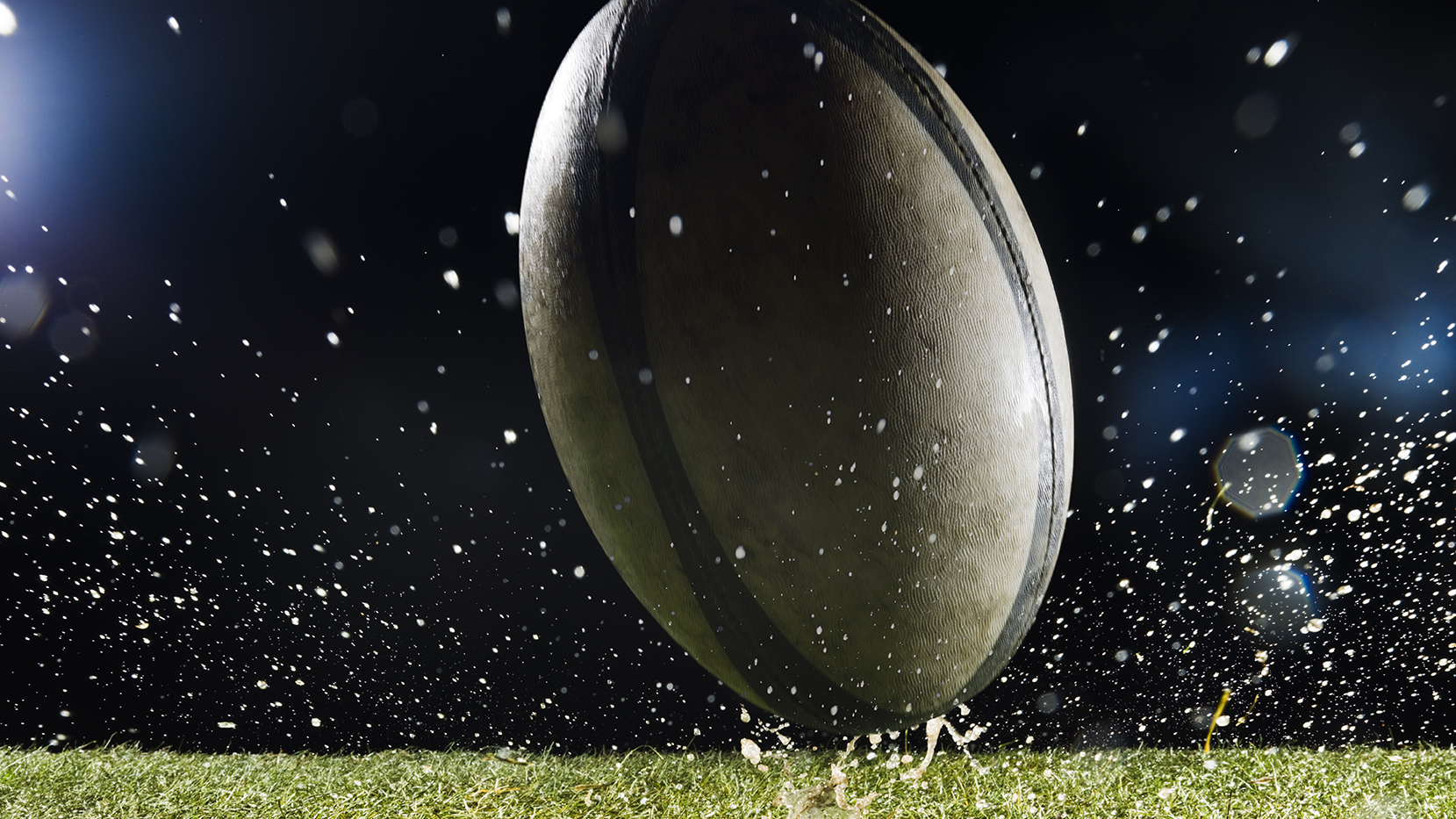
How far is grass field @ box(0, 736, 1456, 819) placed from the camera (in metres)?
1.96

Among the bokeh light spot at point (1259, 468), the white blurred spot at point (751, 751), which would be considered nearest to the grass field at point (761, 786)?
the white blurred spot at point (751, 751)

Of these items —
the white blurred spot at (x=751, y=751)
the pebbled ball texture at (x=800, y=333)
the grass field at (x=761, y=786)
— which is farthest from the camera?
the white blurred spot at (x=751, y=751)

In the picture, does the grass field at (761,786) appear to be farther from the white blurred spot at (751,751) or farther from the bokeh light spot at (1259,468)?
the bokeh light spot at (1259,468)

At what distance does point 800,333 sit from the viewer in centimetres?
101

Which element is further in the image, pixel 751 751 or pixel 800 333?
pixel 751 751

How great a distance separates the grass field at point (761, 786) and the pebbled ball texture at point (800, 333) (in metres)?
1.04

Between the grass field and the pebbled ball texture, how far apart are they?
104 cm

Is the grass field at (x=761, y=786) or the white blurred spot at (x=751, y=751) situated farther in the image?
the white blurred spot at (x=751, y=751)

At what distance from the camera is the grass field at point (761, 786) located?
1.96 m

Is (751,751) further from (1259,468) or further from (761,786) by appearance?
(1259,468)

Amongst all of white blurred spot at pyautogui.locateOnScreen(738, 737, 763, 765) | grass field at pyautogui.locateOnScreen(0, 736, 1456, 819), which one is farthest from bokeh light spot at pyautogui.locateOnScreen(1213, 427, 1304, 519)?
white blurred spot at pyautogui.locateOnScreen(738, 737, 763, 765)

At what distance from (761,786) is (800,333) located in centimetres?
160

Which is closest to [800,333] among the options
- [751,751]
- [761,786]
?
[761,786]

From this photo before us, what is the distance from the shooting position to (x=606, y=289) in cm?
109
